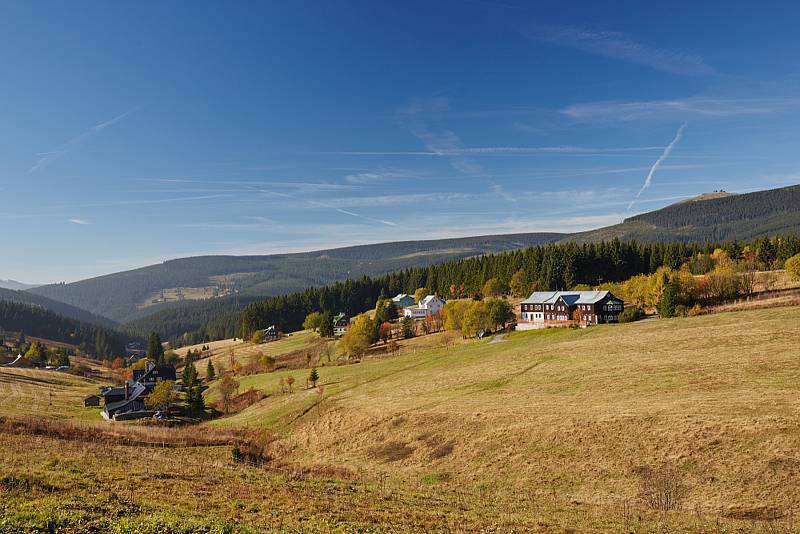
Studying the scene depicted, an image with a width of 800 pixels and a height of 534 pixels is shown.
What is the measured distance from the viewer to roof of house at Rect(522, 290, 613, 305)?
97.4 m

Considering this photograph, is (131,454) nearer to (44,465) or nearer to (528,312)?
(44,465)

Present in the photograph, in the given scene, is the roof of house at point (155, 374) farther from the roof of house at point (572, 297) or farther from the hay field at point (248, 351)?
the roof of house at point (572, 297)

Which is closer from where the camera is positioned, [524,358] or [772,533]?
[772,533]

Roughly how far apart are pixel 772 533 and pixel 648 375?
2928cm

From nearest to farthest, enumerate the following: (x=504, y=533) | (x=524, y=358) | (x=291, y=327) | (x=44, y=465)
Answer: (x=504, y=533)
(x=44, y=465)
(x=524, y=358)
(x=291, y=327)

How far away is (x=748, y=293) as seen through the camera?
292ft

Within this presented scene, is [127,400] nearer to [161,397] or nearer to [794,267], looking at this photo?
[161,397]

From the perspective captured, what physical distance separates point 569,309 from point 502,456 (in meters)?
68.7

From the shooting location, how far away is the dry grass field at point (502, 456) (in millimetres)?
22141

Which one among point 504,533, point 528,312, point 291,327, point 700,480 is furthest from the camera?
A: point 291,327

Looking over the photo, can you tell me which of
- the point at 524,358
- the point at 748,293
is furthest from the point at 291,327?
the point at 748,293

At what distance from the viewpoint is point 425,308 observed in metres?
146

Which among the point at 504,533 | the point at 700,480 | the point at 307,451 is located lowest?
the point at 307,451

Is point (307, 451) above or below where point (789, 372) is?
below
